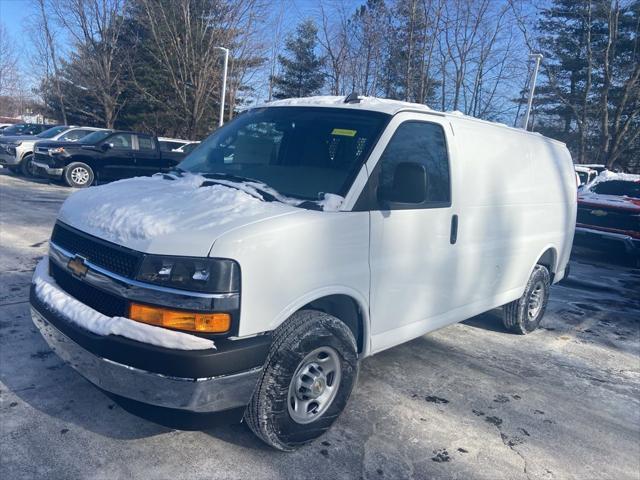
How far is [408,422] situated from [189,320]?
184 centimetres

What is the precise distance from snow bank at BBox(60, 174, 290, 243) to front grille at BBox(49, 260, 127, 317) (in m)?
0.31

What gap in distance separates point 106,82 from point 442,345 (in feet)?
93.2

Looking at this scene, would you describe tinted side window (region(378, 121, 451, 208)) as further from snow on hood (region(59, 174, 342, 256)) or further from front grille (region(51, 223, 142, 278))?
front grille (region(51, 223, 142, 278))

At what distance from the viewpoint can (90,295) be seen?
113 inches

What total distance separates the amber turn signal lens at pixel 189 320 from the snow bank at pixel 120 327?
0.12ft

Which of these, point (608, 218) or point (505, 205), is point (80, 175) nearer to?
point (505, 205)

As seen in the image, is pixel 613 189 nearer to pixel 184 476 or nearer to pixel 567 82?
pixel 184 476

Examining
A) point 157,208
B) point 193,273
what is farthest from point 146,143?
point 193,273

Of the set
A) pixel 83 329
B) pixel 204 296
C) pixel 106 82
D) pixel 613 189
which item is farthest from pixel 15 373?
pixel 106 82

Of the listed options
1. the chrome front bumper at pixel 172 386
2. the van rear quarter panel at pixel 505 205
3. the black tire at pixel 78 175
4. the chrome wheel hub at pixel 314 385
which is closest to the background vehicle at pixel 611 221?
the van rear quarter panel at pixel 505 205

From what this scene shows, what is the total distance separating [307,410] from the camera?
311 cm

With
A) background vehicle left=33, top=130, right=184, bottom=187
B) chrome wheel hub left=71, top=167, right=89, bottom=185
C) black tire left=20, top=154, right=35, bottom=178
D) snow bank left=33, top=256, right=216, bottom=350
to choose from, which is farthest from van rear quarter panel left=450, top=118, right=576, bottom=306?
black tire left=20, top=154, right=35, bottom=178

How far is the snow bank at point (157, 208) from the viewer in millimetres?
2719

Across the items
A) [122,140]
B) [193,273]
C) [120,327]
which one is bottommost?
[120,327]
